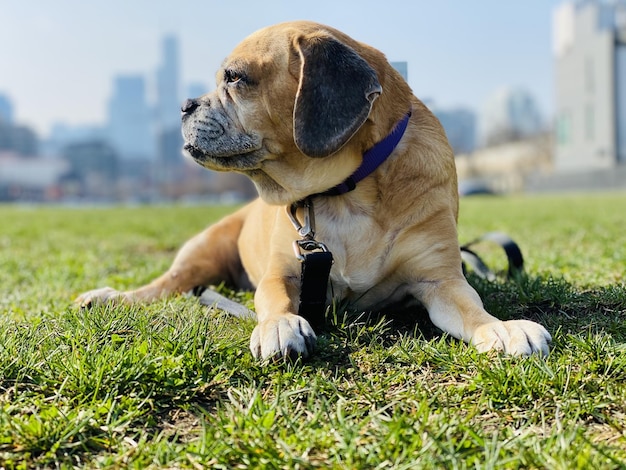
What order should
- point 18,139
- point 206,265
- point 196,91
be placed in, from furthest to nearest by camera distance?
1. point 18,139
2. point 196,91
3. point 206,265

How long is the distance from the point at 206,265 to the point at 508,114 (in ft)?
454

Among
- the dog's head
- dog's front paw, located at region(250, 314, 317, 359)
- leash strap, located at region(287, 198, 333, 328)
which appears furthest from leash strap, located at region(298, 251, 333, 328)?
the dog's head

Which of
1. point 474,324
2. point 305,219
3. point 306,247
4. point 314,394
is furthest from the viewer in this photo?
point 305,219

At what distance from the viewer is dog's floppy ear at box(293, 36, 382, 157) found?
121 inches

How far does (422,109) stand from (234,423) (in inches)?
87.4

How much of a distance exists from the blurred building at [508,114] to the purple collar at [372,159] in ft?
348

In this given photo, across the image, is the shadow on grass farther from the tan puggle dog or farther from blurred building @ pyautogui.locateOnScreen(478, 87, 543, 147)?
blurred building @ pyautogui.locateOnScreen(478, 87, 543, 147)

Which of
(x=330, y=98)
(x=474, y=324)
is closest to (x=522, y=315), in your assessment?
(x=474, y=324)

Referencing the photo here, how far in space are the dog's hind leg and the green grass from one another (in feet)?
2.76

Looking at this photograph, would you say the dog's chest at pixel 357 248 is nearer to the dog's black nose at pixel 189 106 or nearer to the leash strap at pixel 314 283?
the leash strap at pixel 314 283

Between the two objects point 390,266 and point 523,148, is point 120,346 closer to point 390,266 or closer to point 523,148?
point 390,266

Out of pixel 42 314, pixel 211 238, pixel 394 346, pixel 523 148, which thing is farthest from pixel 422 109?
pixel 523 148

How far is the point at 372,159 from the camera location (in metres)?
3.26

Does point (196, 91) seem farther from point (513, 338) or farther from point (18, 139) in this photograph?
point (513, 338)
